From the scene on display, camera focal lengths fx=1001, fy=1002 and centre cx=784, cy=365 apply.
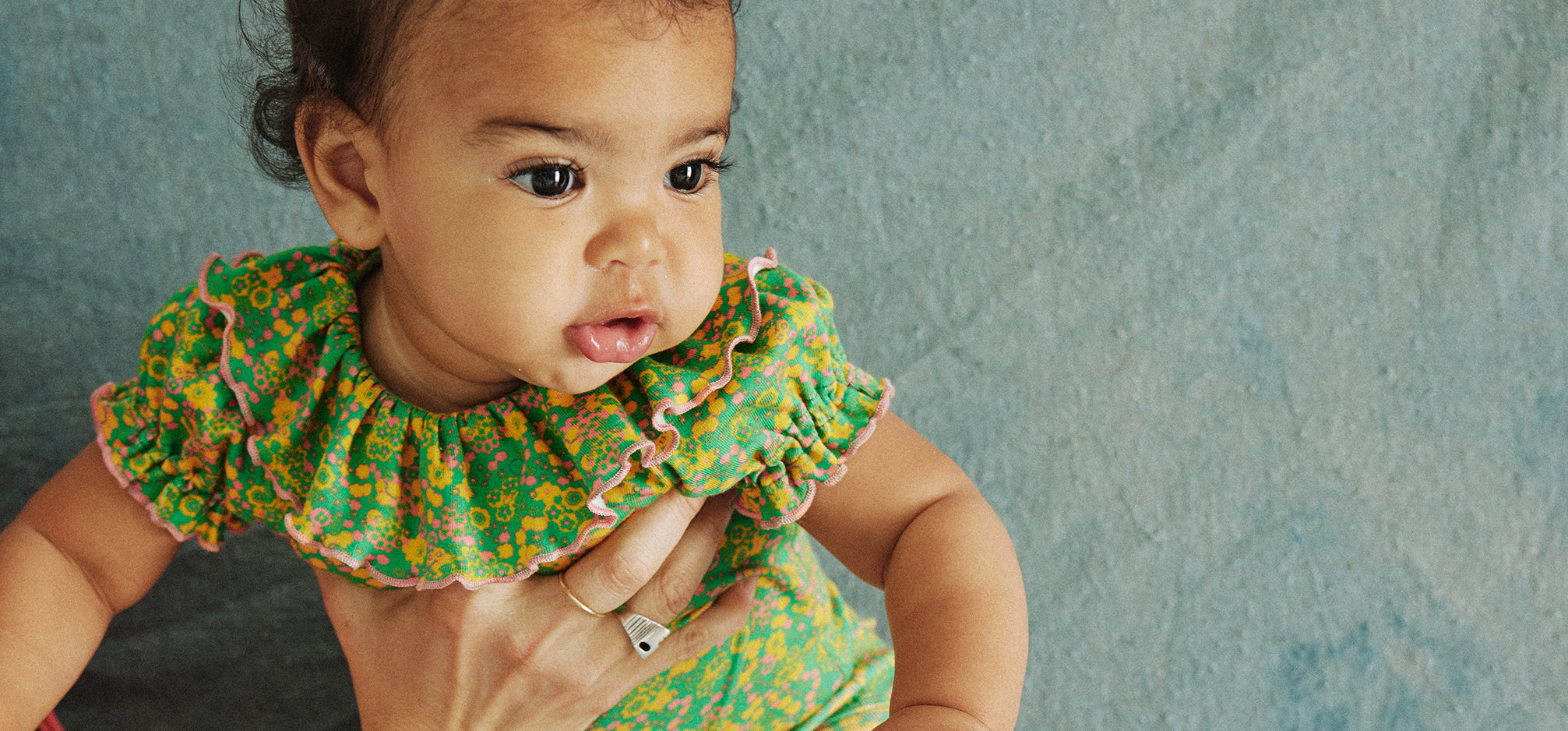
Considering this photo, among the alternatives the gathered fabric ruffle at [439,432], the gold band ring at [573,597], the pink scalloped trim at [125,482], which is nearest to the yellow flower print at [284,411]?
the gathered fabric ruffle at [439,432]

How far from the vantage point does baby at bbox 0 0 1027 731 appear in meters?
0.62

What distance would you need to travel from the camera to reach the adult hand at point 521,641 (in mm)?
830

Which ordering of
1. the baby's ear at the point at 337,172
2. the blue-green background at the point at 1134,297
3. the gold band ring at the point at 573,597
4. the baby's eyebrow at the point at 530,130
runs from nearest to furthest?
1. the baby's eyebrow at the point at 530,130
2. the baby's ear at the point at 337,172
3. the gold band ring at the point at 573,597
4. the blue-green background at the point at 1134,297

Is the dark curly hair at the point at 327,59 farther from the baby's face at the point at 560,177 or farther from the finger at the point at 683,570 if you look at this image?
the finger at the point at 683,570

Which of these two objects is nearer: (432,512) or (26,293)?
(432,512)

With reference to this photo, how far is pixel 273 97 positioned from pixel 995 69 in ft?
2.20

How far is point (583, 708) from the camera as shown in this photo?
859 mm

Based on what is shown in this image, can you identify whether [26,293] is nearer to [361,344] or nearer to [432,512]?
[361,344]

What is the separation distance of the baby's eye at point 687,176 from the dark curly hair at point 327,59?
0.10 meters

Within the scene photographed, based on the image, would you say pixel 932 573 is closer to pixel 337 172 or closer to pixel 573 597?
pixel 573 597

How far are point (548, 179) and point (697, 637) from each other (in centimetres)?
42

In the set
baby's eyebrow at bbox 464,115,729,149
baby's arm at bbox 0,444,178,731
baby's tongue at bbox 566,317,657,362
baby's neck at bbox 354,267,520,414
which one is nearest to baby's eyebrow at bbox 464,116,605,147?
baby's eyebrow at bbox 464,115,729,149

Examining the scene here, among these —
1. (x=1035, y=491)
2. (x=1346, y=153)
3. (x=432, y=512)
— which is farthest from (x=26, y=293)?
(x=1346, y=153)

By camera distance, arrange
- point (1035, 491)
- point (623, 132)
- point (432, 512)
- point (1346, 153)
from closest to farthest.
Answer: point (623, 132) → point (432, 512) → point (1346, 153) → point (1035, 491)
